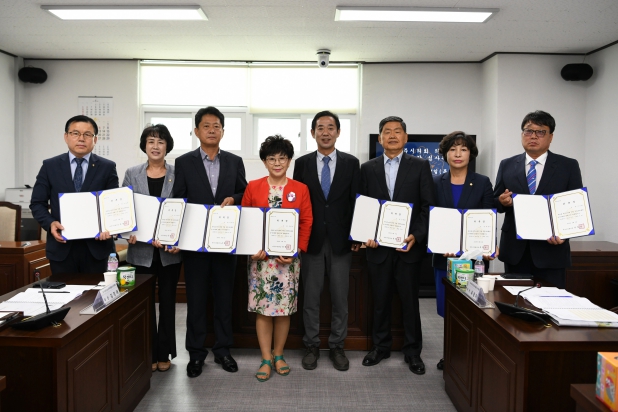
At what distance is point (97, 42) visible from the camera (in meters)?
4.87

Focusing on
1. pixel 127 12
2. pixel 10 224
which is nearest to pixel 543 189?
pixel 127 12

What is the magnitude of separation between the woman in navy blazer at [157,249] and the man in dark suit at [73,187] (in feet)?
0.61

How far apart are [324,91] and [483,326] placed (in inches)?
169

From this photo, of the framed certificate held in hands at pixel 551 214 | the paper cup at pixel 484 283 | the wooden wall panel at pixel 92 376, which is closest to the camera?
the wooden wall panel at pixel 92 376

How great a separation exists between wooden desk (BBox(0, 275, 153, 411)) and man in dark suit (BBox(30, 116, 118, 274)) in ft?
0.74

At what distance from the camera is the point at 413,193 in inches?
118

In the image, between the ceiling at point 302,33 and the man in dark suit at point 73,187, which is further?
the ceiling at point 302,33

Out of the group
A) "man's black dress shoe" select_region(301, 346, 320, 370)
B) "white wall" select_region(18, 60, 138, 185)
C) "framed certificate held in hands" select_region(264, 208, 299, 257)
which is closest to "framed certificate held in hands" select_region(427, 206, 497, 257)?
"framed certificate held in hands" select_region(264, 208, 299, 257)

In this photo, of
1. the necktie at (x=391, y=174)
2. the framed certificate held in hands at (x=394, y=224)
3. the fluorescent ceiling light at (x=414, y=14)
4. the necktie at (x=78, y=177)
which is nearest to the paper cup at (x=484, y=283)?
the framed certificate held in hands at (x=394, y=224)

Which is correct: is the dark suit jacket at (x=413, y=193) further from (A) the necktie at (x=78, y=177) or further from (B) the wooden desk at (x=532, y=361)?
(A) the necktie at (x=78, y=177)

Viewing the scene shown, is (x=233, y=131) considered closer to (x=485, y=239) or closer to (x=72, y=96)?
(x=72, y=96)

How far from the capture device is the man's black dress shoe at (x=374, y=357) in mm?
3188

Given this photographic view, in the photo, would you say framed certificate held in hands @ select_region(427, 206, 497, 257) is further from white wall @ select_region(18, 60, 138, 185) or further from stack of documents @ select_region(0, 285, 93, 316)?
white wall @ select_region(18, 60, 138, 185)

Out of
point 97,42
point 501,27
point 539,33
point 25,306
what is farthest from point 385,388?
point 97,42
